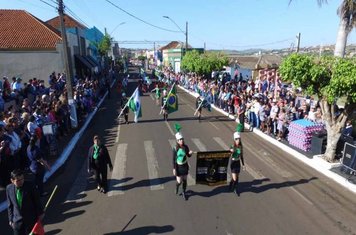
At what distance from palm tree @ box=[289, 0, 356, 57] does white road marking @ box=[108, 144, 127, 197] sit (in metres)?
9.66

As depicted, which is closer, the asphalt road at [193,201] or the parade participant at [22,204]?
the parade participant at [22,204]

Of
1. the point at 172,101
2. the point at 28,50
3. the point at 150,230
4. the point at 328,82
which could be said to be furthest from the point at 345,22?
the point at 28,50

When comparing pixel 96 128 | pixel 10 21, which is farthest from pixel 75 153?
pixel 10 21

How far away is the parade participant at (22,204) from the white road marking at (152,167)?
14.1 ft

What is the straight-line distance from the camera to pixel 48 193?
9.66 meters

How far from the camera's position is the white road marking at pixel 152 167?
10.2 meters

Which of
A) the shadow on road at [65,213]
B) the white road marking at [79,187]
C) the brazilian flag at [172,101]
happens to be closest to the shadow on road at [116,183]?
the white road marking at [79,187]

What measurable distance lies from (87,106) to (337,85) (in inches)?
635

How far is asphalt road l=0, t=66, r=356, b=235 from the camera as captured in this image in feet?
25.4

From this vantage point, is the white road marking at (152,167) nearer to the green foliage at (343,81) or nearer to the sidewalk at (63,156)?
the sidewalk at (63,156)

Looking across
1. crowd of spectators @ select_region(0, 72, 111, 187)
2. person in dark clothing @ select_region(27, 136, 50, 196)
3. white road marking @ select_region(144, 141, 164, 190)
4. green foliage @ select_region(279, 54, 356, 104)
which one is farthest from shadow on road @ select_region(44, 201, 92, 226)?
green foliage @ select_region(279, 54, 356, 104)

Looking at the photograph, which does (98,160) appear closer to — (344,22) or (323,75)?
(323,75)

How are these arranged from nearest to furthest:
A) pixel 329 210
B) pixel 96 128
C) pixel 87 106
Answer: pixel 329 210
pixel 96 128
pixel 87 106

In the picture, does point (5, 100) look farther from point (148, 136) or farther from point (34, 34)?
point (34, 34)
